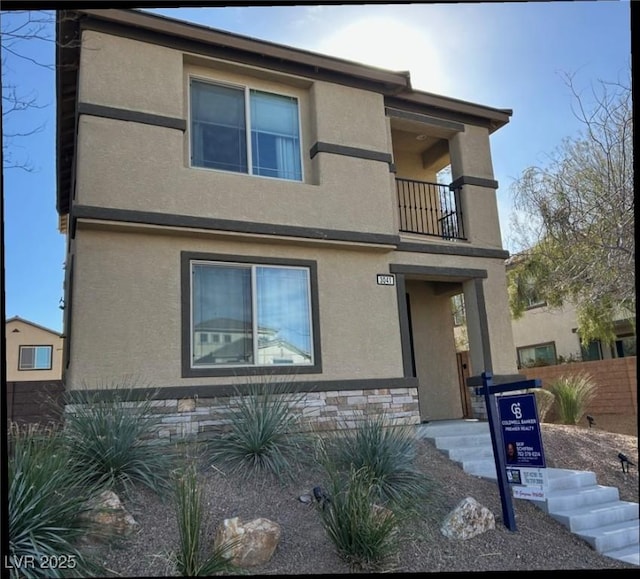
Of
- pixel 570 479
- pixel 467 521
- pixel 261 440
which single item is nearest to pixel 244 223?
pixel 261 440

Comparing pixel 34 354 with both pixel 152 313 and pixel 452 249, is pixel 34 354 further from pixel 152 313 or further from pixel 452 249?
pixel 452 249

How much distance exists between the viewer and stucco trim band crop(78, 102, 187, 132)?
7734mm

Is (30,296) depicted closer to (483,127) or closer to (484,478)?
(484,478)

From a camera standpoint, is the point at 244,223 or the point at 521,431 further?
the point at 244,223

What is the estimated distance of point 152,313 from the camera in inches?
298

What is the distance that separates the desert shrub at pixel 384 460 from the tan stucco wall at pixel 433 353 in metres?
4.20

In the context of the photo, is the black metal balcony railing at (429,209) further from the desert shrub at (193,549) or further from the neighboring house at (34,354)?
the neighboring house at (34,354)

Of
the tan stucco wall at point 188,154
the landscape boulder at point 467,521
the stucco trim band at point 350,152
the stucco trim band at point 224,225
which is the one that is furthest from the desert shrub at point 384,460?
the stucco trim band at point 350,152

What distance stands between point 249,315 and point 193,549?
13.2 feet

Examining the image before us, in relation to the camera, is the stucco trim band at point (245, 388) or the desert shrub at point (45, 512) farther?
the stucco trim band at point (245, 388)

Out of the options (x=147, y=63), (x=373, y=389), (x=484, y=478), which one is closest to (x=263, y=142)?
(x=147, y=63)

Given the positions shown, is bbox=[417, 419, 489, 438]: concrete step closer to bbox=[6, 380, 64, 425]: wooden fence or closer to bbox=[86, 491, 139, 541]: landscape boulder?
bbox=[86, 491, 139, 541]: landscape boulder

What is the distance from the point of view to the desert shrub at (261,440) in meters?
6.50

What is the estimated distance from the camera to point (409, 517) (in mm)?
5617
